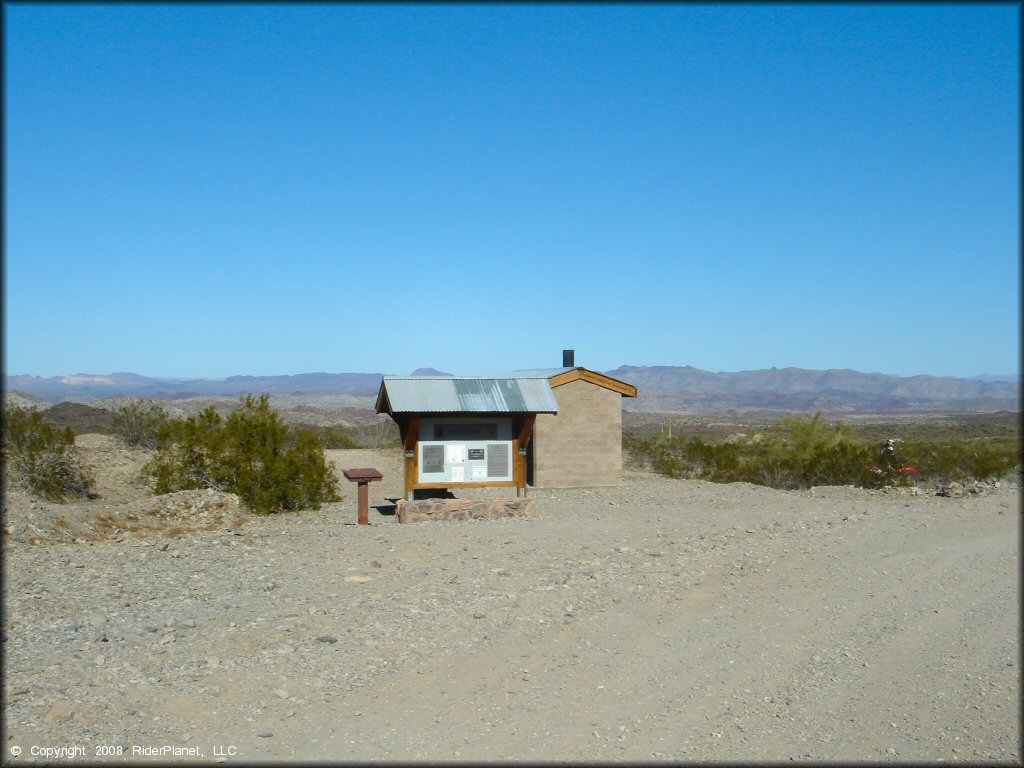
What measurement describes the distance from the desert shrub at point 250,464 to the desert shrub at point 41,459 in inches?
72.7

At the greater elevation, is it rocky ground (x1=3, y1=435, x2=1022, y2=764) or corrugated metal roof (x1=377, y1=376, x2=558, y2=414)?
corrugated metal roof (x1=377, y1=376, x2=558, y2=414)

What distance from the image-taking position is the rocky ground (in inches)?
240

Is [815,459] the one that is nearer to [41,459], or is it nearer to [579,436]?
[579,436]

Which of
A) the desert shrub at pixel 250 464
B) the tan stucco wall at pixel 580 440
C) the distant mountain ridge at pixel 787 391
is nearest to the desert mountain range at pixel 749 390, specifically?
the distant mountain ridge at pixel 787 391

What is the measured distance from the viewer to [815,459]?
27.1 m

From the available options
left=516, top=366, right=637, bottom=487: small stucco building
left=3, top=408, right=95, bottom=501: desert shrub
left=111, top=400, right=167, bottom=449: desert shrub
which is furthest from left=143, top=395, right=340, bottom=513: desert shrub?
left=111, top=400, right=167, bottom=449: desert shrub

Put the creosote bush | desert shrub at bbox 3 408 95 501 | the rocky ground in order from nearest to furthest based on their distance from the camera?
the rocky ground → desert shrub at bbox 3 408 95 501 → the creosote bush

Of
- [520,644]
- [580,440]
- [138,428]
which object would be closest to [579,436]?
[580,440]

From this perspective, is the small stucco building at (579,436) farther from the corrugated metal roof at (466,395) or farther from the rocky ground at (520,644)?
the rocky ground at (520,644)

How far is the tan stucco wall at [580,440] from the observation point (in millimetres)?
24469

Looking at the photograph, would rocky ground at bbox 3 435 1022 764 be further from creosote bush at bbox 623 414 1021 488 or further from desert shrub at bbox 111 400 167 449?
desert shrub at bbox 111 400 167 449

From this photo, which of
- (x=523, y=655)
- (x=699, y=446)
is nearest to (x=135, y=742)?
(x=523, y=655)

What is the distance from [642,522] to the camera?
16188mm

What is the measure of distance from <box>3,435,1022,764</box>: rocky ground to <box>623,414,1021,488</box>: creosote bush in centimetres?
1165
